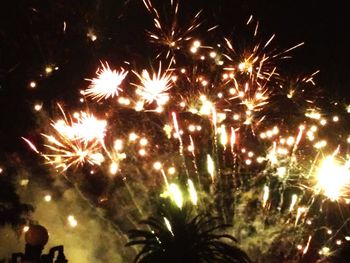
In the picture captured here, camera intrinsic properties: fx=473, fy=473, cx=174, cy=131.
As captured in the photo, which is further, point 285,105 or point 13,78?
point 285,105

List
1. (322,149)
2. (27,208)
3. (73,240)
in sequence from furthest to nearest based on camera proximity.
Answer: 1. (322,149)
2. (73,240)
3. (27,208)

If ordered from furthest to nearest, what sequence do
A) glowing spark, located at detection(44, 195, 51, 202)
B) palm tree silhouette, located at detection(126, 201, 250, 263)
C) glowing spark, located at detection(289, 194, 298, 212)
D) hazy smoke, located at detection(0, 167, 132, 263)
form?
glowing spark, located at detection(289, 194, 298, 212)
glowing spark, located at detection(44, 195, 51, 202)
hazy smoke, located at detection(0, 167, 132, 263)
palm tree silhouette, located at detection(126, 201, 250, 263)

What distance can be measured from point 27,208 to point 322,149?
11.5 metres

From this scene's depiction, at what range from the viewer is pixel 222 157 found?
1717 cm

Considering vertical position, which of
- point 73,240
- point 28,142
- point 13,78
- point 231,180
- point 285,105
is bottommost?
point 73,240

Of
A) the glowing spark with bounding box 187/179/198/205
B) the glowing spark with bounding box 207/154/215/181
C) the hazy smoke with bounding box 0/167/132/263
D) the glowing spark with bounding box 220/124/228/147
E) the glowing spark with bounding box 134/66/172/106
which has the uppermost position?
the glowing spark with bounding box 220/124/228/147

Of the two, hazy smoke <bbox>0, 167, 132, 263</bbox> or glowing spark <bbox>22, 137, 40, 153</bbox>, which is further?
hazy smoke <bbox>0, 167, 132, 263</bbox>

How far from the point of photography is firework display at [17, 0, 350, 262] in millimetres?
16031

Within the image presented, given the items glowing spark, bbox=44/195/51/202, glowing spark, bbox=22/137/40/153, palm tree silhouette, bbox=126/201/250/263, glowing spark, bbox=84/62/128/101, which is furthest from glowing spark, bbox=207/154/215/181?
palm tree silhouette, bbox=126/201/250/263

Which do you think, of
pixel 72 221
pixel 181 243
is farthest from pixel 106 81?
pixel 181 243

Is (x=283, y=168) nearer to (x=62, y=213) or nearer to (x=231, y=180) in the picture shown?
(x=231, y=180)

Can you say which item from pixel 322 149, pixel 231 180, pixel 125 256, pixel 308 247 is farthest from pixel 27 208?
pixel 322 149

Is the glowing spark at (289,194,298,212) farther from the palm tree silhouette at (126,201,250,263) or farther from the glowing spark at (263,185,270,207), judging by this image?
the palm tree silhouette at (126,201,250,263)

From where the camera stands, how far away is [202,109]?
16.0 meters
